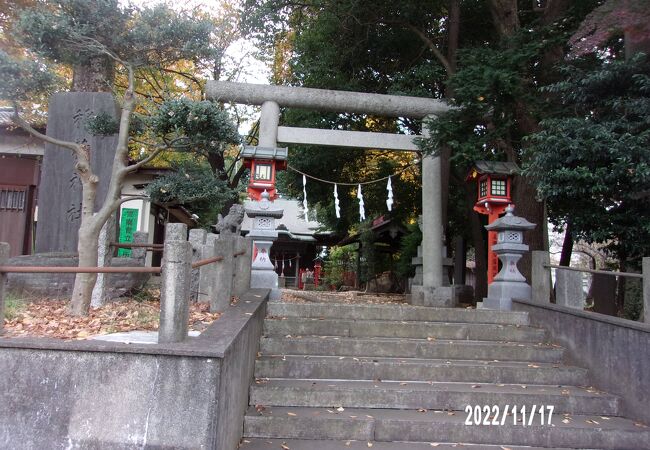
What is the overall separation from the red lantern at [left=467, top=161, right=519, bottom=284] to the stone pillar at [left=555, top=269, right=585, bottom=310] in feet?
8.23

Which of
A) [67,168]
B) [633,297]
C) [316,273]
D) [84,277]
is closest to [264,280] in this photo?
[84,277]

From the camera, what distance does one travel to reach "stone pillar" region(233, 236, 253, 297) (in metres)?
6.17

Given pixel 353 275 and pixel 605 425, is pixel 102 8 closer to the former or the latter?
pixel 605 425

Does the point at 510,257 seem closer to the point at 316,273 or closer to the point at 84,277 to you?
the point at 84,277

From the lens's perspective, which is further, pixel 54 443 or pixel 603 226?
pixel 603 226

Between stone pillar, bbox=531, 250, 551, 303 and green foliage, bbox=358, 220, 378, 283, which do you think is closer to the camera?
stone pillar, bbox=531, 250, 551, 303

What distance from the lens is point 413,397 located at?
4.56 m

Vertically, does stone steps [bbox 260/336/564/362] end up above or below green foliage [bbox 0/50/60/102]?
below

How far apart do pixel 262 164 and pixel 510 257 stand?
4.63m

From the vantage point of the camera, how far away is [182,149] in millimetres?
6121

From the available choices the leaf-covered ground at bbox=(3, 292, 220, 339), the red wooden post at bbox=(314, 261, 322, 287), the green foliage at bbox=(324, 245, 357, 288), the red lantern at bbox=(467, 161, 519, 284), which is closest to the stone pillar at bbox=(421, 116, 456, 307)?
the red lantern at bbox=(467, 161, 519, 284)

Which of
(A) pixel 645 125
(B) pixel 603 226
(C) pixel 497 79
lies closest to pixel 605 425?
(B) pixel 603 226

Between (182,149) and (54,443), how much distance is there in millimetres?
3962

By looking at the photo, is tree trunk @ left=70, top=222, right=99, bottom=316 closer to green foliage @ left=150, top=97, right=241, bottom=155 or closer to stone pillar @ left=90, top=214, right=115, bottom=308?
stone pillar @ left=90, top=214, right=115, bottom=308
